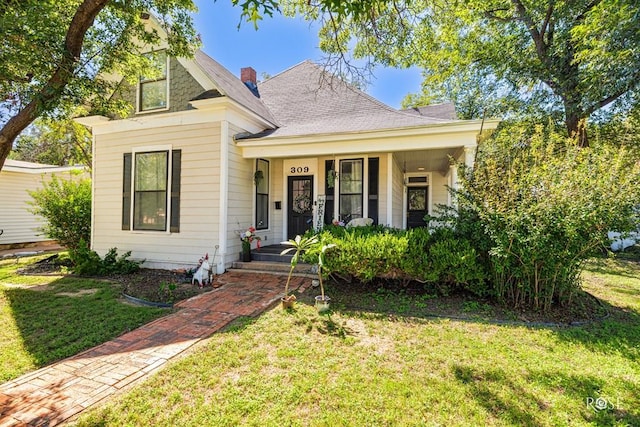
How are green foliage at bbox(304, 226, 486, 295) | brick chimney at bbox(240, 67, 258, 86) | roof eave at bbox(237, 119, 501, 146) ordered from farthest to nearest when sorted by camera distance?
brick chimney at bbox(240, 67, 258, 86) < roof eave at bbox(237, 119, 501, 146) < green foliage at bbox(304, 226, 486, 295)

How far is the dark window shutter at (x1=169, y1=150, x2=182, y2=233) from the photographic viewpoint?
6949 mm

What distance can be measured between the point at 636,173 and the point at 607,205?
60 centimetres

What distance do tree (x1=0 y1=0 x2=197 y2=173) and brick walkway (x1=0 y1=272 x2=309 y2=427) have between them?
105 inches

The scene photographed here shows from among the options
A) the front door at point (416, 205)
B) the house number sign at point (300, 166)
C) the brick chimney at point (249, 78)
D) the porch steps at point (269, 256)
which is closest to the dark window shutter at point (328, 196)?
the house number sign at point (300, 166)

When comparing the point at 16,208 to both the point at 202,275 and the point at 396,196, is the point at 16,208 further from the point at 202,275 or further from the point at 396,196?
the point at 396,196

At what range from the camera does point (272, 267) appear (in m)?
6.61

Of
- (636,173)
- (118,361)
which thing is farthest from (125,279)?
(636,173)

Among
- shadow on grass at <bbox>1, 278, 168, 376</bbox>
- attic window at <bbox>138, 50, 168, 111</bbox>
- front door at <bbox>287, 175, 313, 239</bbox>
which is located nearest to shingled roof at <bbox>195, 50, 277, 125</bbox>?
attic window at <bbox>138, 50, 168, 111</bbox>

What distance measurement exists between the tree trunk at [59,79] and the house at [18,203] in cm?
894

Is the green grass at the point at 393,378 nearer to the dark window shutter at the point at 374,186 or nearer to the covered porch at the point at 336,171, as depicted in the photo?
the covered porch at the point at 336,171

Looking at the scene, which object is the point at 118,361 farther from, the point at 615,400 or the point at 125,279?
the point at 615,400

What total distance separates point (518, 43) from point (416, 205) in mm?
7398

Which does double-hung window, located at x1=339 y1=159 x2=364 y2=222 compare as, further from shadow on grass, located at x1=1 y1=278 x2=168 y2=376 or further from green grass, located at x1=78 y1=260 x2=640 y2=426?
shadow on grass, located at x1=1 y1=278 x2=168 y2=376

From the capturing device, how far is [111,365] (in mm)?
2883
